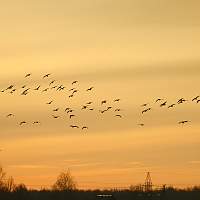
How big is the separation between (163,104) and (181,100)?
2001 mm

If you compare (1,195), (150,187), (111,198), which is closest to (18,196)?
(1,195)

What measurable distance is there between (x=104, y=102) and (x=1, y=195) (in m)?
86.9

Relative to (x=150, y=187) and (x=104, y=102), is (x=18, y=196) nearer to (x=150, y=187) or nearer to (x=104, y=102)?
(x=150, y=187)

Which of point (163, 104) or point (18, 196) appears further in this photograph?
point (18, 196)

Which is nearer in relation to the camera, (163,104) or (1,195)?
(163,104)

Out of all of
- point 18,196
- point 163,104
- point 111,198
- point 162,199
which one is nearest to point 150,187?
point 162,199

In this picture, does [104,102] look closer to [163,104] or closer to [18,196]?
Answer: [163,104]

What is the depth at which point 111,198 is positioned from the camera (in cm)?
15925

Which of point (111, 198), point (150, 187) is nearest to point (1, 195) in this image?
point (150, 187)

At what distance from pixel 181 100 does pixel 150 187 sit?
8958cm

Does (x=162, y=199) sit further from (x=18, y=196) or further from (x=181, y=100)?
(x=181, y=100)

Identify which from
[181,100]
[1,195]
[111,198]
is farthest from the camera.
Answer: [1,195]

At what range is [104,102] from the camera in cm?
10944

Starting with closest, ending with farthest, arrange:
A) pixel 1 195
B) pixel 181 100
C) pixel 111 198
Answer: pixel 181 100 → pixel 111 198 → pixel 1 195
